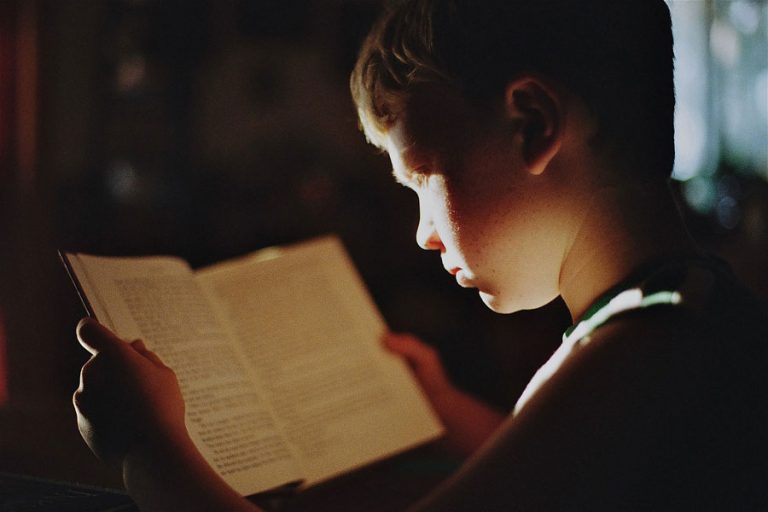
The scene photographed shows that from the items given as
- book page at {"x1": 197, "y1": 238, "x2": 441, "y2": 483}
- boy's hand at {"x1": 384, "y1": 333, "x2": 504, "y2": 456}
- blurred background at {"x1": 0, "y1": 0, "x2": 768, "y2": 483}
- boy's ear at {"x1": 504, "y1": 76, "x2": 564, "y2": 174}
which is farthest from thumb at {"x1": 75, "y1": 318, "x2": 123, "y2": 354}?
blurred background at {"x1": 0, "y1": 0, "x2": 768, "y2": 483}

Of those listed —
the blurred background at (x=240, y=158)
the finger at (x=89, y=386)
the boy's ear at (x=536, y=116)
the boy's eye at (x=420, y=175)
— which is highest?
the boy's ear at (x=536, y=116)

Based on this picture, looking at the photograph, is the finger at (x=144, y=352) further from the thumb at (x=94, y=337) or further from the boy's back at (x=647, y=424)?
the boy's back at (x=647, y=424)

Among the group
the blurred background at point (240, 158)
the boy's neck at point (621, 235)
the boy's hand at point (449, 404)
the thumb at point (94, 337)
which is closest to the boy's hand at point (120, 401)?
the thumb at point (94, 337)

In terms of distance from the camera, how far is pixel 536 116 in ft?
2.10

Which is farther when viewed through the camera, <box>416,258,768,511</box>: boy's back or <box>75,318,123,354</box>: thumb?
<box>75,318,123,354</box>: thumb

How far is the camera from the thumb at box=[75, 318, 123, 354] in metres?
0.67

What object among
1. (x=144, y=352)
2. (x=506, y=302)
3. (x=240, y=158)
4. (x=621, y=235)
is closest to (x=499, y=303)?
(x=506, y=302)

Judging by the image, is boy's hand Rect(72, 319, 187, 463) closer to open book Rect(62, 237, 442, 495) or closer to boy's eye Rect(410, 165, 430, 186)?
→ open book Rect(62, 237, 442, 495)

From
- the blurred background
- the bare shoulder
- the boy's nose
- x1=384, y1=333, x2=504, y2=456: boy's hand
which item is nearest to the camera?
the bare shoulder

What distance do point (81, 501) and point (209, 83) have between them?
11.1 ft

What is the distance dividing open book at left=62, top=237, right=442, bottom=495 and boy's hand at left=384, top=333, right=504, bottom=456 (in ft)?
0.12

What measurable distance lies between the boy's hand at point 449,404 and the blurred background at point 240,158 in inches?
42.1

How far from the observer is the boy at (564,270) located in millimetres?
518

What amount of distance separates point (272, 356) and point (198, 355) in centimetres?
14
